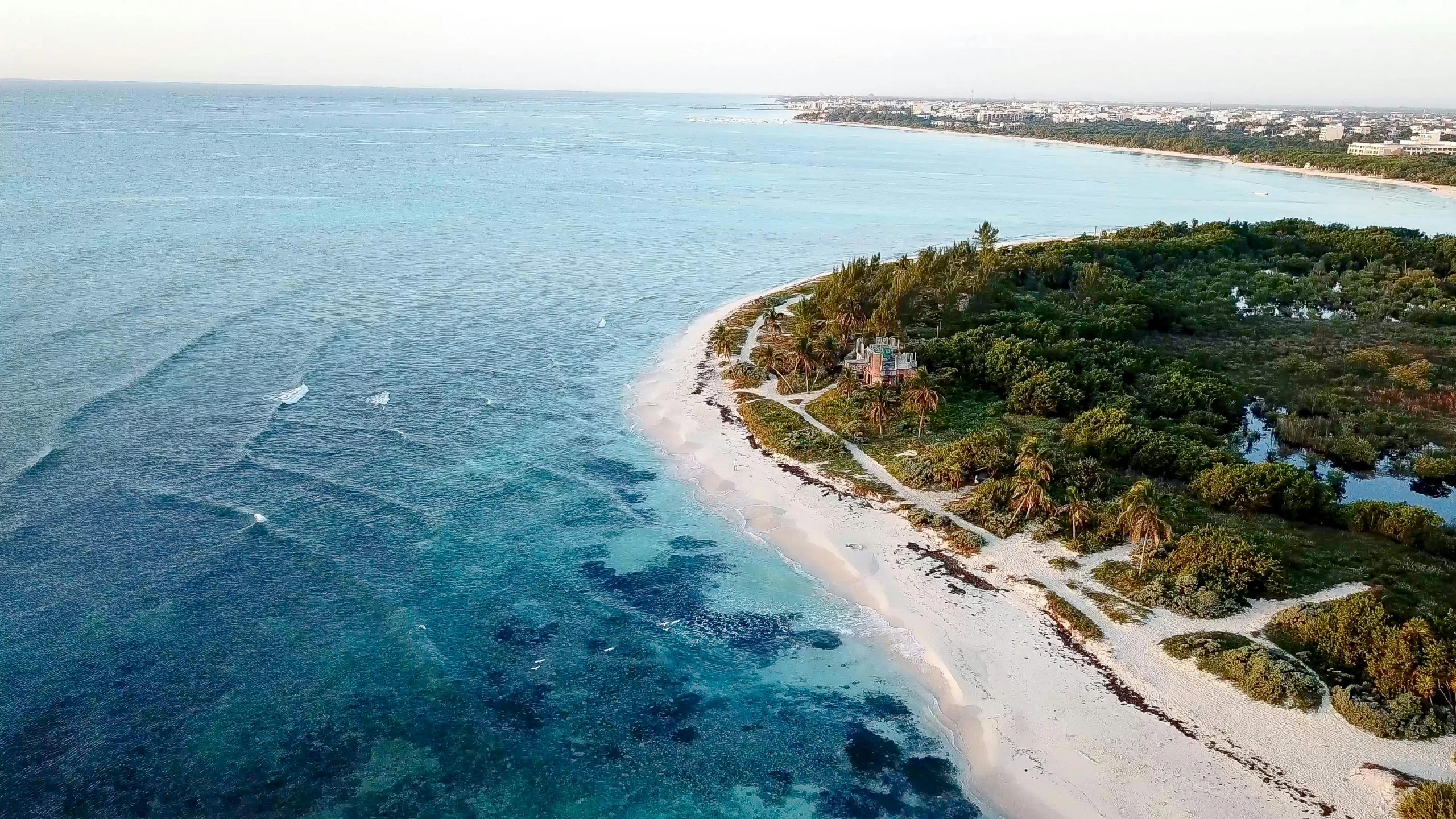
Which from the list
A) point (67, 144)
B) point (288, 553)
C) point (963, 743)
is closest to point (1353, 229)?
point (963, 743)

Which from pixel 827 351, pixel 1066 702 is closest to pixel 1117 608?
pixel 1066 702

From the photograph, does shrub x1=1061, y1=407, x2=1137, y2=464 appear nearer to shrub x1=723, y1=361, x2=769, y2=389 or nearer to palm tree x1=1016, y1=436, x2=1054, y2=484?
palm tree x1=1016, y1=436, x2=1054, y2=484

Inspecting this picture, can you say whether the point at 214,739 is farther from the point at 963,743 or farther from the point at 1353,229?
the point at 1353,229

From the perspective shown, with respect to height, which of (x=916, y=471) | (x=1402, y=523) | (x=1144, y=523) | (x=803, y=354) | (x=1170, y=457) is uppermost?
(x=803, y=354)

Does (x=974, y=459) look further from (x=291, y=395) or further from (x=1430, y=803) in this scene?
(x=291, y=395)

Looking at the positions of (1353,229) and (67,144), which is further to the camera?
(67,144)

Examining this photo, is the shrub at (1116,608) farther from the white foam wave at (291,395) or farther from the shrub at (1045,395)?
the white foam wave at (291,395)

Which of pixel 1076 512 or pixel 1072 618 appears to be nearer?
pixel 1072 618
